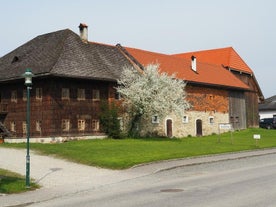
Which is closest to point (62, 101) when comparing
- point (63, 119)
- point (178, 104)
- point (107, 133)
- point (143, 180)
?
point (63, 119)

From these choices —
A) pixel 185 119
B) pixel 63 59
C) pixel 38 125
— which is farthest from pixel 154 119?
pixel 38 125

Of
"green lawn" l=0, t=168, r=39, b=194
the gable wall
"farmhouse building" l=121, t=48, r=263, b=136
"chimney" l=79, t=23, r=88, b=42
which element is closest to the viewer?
"green lawn" l=0, t=168, r=39, b=194

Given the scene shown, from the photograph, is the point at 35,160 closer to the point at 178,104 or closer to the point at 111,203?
the point at 111,203

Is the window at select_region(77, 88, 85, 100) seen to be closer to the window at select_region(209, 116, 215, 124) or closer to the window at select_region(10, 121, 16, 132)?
the window at select_region(10, 121, 16, 132)

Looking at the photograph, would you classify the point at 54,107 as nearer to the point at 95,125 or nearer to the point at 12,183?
the point at 95,125

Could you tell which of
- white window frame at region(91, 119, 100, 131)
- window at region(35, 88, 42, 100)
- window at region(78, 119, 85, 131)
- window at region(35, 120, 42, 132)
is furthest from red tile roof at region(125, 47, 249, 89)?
window at region(35, 120, 42, 132)

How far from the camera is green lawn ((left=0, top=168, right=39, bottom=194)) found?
51.9 ft

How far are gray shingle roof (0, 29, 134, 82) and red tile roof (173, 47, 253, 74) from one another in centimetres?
2325

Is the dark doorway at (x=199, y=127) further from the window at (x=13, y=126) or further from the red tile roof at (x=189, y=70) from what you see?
the window at (x=13, y=126)

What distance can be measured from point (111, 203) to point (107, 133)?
2789 centimetres

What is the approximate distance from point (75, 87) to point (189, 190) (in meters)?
25.3

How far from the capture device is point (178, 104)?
139ft

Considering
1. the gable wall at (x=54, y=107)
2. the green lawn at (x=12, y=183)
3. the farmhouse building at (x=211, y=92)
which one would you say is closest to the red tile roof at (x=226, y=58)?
the farmhouse building at (x=211, y=92)

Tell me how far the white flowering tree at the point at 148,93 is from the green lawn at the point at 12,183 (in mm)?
21368
